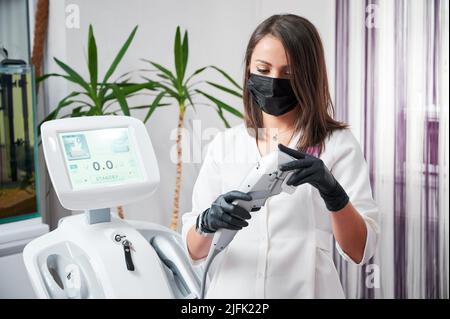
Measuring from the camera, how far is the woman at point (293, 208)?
1352mm

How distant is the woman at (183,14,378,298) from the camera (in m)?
1.35

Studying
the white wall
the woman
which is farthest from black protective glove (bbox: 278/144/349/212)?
the white wall

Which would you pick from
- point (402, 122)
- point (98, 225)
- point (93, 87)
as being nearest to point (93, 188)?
point (98, 225)

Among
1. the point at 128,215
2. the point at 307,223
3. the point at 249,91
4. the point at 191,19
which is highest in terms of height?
the point at 191,19

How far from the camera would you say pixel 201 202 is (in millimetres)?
1461

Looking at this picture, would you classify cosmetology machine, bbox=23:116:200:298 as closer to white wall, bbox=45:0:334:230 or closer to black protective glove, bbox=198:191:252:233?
black protective glove, bbox=198:191:252:233

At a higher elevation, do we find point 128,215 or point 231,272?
point 231,272

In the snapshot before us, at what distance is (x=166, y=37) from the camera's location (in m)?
3.21

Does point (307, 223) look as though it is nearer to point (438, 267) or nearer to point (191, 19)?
point (438, 267)

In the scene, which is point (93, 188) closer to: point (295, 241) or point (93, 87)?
point (295, 241)

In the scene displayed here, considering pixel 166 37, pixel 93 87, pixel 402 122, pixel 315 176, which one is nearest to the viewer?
pixel 315 176

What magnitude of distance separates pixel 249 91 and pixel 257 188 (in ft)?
0.96

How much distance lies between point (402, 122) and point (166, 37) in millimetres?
1173
